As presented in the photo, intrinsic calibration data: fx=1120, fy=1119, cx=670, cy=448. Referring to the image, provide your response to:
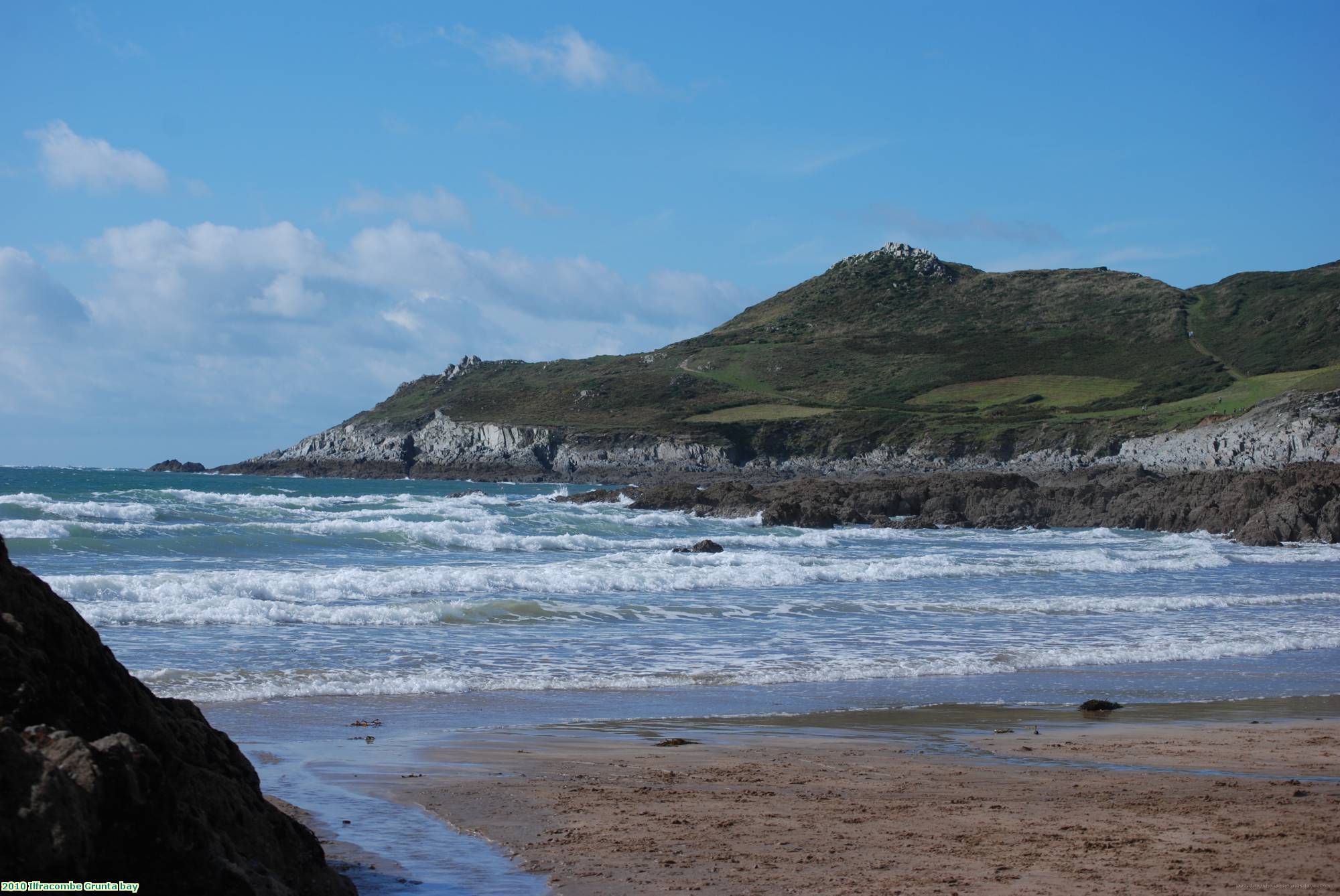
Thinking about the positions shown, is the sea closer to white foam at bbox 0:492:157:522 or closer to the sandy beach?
the sandy beach

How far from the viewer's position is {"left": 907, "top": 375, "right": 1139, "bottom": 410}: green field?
10069cm

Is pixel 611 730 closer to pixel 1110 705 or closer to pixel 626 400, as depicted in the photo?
pixel 1110 705

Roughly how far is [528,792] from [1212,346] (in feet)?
403

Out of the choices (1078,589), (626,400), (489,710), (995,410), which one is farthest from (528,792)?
(626,400)


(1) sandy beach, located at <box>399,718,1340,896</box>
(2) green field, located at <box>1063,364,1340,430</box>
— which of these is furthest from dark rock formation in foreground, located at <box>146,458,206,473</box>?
(1) sandy beach, located at <box>399,718,1340,896</box>

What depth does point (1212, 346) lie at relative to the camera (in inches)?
4540

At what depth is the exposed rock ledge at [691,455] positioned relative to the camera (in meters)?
57.0

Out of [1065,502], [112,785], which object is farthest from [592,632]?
[1065,502]

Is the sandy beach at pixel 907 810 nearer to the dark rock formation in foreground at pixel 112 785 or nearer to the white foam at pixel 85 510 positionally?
the dark rock formation in foreground at pixel 112 785

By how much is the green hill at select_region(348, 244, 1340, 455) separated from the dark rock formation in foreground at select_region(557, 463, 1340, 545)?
88.9 ft

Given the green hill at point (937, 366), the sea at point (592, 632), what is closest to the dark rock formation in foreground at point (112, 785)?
the sea at point (592, 632)

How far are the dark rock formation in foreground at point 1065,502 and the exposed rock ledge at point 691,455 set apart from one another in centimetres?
797

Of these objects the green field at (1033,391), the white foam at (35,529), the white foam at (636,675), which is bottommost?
the white foam at (636,675)

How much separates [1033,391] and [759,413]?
26089 mm
